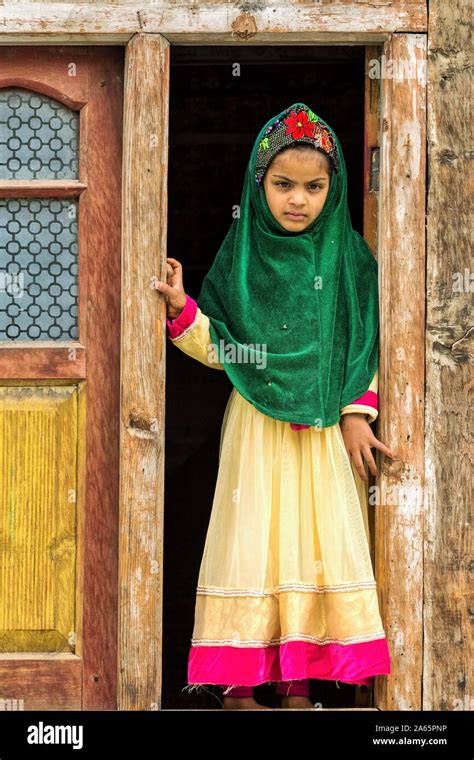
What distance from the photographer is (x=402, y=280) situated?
4.32 m

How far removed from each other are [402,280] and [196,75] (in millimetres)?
2495

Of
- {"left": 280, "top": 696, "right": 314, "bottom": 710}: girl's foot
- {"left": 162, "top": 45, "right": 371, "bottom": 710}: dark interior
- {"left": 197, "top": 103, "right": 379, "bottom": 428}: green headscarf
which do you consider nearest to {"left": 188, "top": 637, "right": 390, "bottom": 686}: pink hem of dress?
{"left": 280, "top": 696, "right": 314, "bottom": 710}: girl's foot

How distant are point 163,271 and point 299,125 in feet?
2.26

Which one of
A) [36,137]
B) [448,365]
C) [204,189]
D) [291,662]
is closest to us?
[291,662]

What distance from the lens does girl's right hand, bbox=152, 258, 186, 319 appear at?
4.28m

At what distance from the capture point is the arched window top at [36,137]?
443cm

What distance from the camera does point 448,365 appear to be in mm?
4328

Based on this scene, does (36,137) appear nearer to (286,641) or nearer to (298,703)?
(286,641)

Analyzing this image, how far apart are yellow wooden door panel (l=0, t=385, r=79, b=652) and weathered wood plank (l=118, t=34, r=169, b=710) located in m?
0.23

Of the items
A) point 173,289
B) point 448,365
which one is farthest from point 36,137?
point 448,365

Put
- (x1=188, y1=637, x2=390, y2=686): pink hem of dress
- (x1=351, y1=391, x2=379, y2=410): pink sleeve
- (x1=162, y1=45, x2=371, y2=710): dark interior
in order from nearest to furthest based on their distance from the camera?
(x1=188, y1=637, x2=390, y2=686): pink hem of dress, (x1=351, y1=391, x2=379, y2=410): pink sleeve, (x1=162, y1=45, x2=371, y2=710): dark interior

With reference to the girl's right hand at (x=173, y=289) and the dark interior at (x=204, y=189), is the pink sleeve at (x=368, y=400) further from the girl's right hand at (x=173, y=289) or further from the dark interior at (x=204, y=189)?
the dark interior at (x=204, y=189)

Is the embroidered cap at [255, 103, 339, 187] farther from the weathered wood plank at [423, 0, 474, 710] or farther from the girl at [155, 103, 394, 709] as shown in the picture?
the weathered wood plank at [423, 0, 474, 710]
